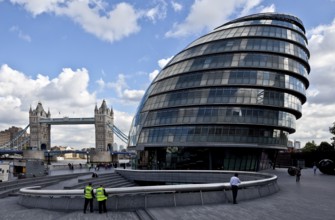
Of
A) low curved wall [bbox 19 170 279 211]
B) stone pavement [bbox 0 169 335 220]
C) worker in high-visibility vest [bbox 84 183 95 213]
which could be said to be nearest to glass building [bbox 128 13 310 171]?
low curved wall [bbox 19 170 279 211]

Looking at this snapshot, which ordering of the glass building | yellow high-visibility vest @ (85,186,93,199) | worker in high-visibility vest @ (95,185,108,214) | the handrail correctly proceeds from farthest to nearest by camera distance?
the glass building → the handrail → yellow high-visibility vest @ (85,186,93,199) → worker in high-visibility vest @ (95,185,108,214)

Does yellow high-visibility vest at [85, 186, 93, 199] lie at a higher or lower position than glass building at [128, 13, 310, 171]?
lower

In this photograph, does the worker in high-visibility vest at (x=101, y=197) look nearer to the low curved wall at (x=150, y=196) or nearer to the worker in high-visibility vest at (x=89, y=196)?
the worker in high-visibility vest at (x=89, y=196)

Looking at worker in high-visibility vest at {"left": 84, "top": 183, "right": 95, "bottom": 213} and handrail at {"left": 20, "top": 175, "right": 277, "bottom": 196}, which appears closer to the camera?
worker in high-visibility vest at {"left": 84, "top": 183, "right": 95, "bottom": 213}

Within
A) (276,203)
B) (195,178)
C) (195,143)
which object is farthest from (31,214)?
(195,143)

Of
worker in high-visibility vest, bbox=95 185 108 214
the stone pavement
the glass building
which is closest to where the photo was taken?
the stone pavement

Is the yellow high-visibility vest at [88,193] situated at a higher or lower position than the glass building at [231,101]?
lower

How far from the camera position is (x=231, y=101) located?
48.7 metres

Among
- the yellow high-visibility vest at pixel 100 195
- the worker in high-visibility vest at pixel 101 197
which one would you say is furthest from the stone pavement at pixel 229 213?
the yellow high-visibility vest at pixel 100 195

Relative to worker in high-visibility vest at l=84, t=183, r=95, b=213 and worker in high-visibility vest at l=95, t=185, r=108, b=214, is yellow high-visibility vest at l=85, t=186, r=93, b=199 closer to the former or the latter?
worker in high-visibility vest at l=84, t=183, r=95, b=213

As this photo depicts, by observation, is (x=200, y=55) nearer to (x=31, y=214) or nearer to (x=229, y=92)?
(x=229, y=92)

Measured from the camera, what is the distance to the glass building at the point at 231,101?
48.8 m

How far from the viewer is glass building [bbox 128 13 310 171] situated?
4881 cm

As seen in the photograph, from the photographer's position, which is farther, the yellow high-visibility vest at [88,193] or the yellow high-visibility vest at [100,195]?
the yellow high-visibility vest at [88,193]
